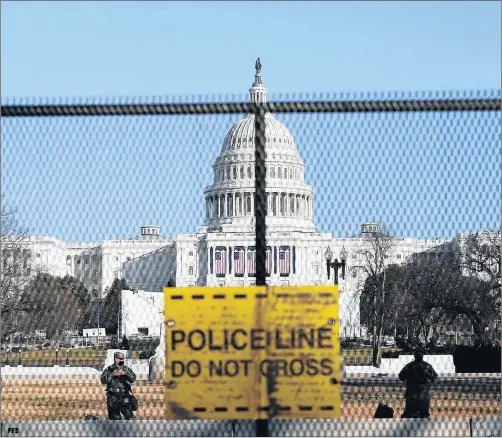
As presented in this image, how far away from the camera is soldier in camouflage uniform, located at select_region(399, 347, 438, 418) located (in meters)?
12.7

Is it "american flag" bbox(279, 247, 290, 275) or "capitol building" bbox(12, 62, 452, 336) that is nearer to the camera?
"capitol building" bbox(12, 62, 452, 336)

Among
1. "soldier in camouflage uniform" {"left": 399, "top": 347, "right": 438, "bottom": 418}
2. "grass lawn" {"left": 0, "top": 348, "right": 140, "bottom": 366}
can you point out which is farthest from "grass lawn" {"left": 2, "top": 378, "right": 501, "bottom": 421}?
"grass lawn" {"left": 0, "top": 348, "right": 140, "bottom": 366}

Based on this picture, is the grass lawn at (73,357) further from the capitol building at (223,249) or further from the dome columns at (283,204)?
the dome columns at (283,204)

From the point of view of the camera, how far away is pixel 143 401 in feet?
71.3

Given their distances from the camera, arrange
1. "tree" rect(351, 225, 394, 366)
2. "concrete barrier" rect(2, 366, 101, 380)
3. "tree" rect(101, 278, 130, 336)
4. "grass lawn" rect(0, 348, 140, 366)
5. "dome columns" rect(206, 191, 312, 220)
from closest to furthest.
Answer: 1. "dome columns" rect(206, 191, 312, 220)
2. "tree" rect(351, 225, 394, 366)
3. "tree" rect(101, 278, 130, 336)
4. "concrete barrier" rect(2, 366, 101, 380)
5. "grass lawn" rect(0, 348, 140, 366)

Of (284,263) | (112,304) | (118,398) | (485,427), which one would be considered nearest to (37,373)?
(112,304)

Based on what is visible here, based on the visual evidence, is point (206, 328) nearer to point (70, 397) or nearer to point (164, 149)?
point (164, 149)

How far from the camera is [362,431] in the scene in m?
7.91

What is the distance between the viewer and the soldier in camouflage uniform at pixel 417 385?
12672mm

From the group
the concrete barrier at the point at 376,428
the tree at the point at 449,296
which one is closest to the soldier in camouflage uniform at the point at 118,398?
the concrete barrier at the point at 376,428

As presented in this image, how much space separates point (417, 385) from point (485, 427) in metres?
4.59

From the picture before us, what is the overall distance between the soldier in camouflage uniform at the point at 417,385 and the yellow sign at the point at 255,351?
5599 millimetres

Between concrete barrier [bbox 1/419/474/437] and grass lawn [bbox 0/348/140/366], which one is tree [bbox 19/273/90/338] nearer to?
concrete barrier [bbox 1/419/474/437]

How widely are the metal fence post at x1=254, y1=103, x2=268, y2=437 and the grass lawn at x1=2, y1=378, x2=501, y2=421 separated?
809cm
